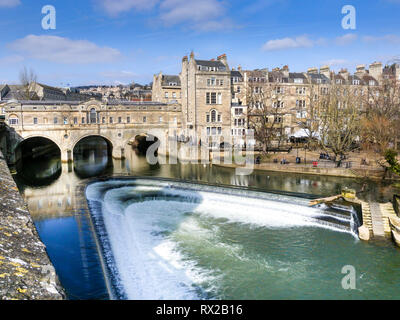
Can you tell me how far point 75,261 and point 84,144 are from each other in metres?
50.6

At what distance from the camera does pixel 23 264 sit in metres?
5.90

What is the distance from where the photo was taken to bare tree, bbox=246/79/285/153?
42875 mm

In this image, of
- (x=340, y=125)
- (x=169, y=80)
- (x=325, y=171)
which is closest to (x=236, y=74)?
(x=169, y=80)

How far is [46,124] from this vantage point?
133ft

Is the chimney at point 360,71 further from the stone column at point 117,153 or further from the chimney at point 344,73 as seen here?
the stone column at point 117,153

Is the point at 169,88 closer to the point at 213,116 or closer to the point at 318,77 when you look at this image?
the point at 213,116

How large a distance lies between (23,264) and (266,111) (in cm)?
3858

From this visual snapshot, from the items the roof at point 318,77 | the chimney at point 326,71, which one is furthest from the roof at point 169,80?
the chimney at point 326,71

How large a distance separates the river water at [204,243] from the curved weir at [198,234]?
51mm

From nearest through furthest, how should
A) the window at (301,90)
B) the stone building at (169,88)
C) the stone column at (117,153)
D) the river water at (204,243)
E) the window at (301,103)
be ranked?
the river water at (204,243)
the stone column at (117,153)
the window at (301,90)
the window at (301,103)
the stone building at (169,88)

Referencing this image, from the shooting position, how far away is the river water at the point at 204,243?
1215cm

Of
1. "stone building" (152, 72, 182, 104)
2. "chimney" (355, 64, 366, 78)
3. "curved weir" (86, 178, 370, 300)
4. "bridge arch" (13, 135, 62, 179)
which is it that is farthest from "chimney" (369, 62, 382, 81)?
"bridge arch" (13, 135, 62, 179)
